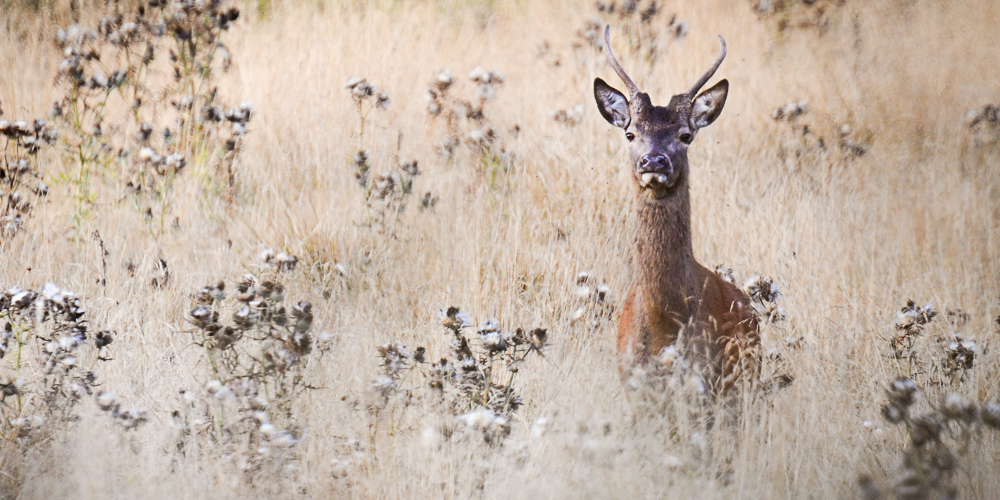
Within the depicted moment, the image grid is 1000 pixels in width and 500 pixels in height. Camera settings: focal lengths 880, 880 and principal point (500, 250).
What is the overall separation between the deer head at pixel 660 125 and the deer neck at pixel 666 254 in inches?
2.8

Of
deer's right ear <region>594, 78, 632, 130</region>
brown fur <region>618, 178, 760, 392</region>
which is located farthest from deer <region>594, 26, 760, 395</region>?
deer's right ear <region>594, 78, 632, 130</region>

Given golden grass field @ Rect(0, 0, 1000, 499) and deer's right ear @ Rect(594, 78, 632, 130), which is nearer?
golden grass field @ Rect(0, 0, 1000, 499)

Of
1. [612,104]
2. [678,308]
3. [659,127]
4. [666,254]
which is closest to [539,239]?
[612,104]

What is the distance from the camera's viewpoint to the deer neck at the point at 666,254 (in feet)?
13.4

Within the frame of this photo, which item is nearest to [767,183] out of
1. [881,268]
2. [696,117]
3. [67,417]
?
[881,268]

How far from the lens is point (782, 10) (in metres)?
9.73

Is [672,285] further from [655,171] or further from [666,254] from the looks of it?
[655,171]

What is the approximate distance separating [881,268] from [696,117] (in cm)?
172

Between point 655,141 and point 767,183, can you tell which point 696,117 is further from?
point 767,183

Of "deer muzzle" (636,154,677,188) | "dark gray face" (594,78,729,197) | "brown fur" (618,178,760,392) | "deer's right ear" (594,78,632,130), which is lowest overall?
"brown fur" (618,178,760,392)

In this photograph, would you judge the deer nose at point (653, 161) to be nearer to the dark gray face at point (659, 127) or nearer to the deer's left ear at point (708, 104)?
the dark gray face at point (659, 127)

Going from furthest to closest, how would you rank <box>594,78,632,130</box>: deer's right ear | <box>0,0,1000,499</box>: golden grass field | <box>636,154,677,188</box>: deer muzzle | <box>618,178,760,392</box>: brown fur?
<box>594,78,632,130</box>: deer's right ear, <box>636,154,677,188</box>: deer muzzle, <box>618,178,760,392</box>: brown fur, <box>0,0,1000,499</box>: golden grass field

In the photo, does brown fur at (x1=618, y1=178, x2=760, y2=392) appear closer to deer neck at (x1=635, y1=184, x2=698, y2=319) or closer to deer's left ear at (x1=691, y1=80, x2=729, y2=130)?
deer neck at (x1=635, y1=184, x2=698, y2=319)

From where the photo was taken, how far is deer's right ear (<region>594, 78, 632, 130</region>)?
483 centimetres
